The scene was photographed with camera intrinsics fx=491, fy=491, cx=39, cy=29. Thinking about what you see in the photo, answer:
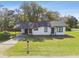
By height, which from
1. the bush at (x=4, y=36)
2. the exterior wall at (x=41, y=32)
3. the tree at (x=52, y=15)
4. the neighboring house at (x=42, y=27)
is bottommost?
the bush at (x=4, y=36)

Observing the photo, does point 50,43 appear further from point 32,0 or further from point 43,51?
point 32,0

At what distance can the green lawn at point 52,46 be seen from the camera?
972 cm

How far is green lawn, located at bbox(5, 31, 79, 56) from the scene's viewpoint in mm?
9719

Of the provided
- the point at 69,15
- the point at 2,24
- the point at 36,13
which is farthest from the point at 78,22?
the point at 2,24

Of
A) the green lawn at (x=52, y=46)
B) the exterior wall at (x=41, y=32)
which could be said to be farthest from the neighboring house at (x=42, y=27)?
the green lawn at (x=52, y=46)

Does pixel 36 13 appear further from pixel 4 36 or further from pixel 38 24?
pixel 4 36

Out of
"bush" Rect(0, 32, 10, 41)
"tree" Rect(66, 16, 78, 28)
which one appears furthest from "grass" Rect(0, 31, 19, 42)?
"tree" Rect(66, 16, 78, 28)

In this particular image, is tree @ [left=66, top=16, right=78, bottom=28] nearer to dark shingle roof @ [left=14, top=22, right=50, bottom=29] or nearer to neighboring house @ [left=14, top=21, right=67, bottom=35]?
neighboring house @ [left=14, top=21, right=67, bottom=35]

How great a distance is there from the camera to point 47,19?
9.77 metres

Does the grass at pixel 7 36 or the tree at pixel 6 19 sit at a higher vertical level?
the tree at pixel 6 19

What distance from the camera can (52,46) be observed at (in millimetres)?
9766

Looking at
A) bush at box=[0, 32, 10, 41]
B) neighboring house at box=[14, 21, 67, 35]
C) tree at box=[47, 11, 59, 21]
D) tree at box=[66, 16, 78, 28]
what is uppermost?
tree at box=[47, 11, 59, 21]

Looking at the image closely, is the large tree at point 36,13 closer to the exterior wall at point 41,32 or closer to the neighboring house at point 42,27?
the neighboring house at point 42,27

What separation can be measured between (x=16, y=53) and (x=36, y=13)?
2.90ft
